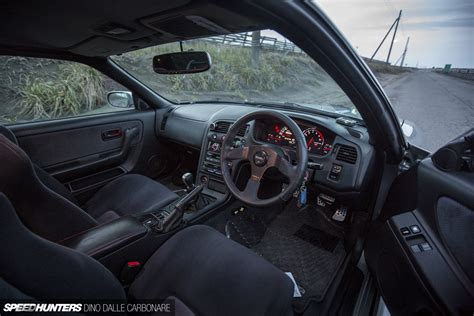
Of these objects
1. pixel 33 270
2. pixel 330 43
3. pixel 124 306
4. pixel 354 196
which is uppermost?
pixel 330 43

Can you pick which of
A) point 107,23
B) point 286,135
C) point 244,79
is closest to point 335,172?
point 286,135

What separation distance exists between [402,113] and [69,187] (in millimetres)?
2963

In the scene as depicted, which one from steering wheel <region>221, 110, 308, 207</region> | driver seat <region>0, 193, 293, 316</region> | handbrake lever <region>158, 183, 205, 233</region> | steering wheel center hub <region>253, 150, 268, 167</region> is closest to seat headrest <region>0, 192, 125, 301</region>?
driver seat <region>0, 193, 293, 316</region>

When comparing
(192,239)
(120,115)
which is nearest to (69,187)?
(120,115)

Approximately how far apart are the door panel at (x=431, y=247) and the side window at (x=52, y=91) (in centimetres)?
280

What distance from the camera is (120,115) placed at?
2.81 meters

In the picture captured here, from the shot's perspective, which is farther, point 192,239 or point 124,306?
point 192,239

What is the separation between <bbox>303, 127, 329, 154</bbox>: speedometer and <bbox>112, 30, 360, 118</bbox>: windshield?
1.02 ft

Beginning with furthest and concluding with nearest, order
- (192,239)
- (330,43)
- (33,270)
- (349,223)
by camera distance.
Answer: (349,223) < (192,239) < (330,43) < (33,270)

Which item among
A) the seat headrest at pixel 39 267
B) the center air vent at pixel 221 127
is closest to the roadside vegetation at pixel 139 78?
the center air vent at pixel 221 127

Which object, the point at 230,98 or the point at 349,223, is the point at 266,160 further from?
the point at 230,98

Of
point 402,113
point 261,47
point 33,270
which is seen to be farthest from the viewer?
point 261,47

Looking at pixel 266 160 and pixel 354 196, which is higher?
pixel 266 160

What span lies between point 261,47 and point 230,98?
0.75 meters
